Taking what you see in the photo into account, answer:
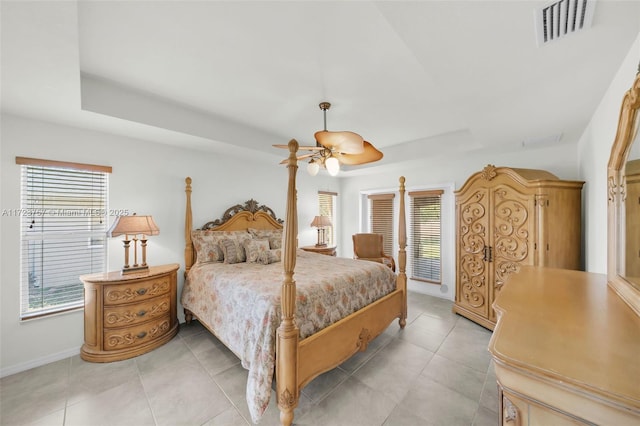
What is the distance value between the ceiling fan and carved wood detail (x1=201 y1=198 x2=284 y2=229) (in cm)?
162

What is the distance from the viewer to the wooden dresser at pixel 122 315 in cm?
233

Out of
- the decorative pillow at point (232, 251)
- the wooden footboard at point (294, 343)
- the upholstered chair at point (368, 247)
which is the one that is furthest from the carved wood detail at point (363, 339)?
the upholstered chair at point (368, 247)

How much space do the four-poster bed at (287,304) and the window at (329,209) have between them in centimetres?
198

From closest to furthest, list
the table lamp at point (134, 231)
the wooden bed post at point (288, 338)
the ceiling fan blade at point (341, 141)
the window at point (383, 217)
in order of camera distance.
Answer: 1. the wooden bed post at point (288, 338)
2. the ceiling fan blade at point (341, 141)
3. the table lamp at point (134, 231)
4. the window at point (383, 217)

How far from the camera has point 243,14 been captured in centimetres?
148

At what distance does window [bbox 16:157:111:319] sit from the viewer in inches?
90.7

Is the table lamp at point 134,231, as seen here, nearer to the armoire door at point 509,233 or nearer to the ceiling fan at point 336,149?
the ceiling fan at point 336,149

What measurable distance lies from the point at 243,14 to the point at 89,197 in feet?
8.47

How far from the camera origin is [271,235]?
12.4 ft

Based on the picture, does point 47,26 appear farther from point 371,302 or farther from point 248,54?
point 371,302

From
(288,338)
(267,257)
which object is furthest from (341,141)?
(267,257)

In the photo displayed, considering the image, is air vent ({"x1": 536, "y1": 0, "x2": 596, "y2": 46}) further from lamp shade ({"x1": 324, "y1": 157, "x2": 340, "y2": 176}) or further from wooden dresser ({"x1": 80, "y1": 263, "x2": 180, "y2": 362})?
wooden dresser ({"x1": 80, "y1": 263, "x2": 180, "y2": 362})

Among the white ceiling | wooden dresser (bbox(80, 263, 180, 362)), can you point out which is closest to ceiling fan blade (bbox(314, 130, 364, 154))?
the white ceiling

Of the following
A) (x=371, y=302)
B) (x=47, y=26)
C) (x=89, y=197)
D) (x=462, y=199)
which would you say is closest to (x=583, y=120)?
(x=462, y=199)
